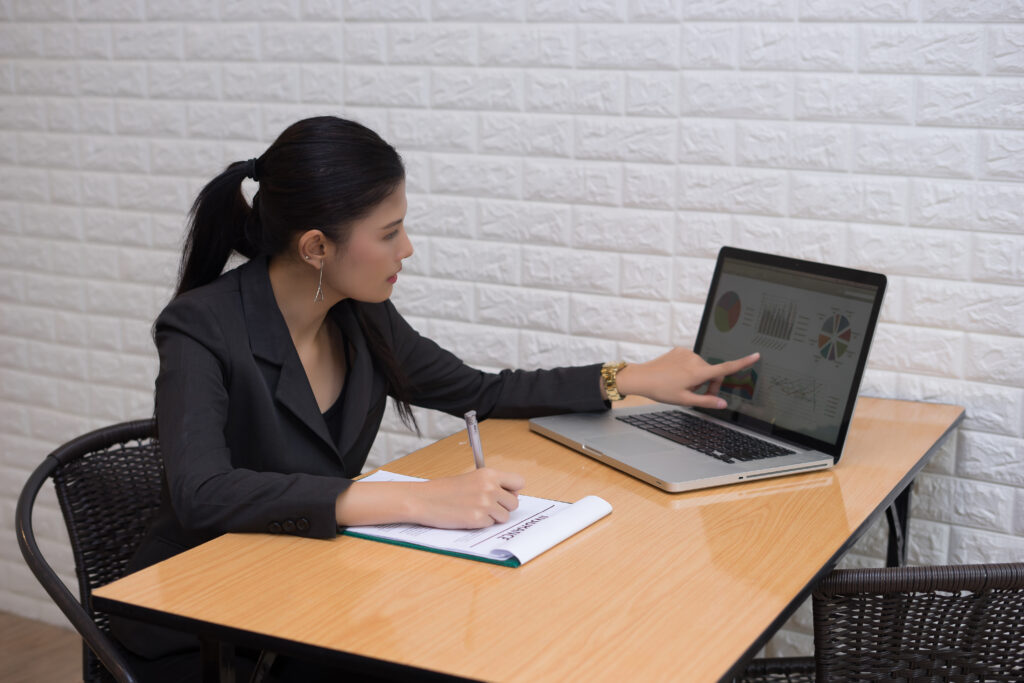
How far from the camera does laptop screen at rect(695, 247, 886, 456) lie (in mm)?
1764

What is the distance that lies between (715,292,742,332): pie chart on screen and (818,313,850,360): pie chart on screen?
0.20m

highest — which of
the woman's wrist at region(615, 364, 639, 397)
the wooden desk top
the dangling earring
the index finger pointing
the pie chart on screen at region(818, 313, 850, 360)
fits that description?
the dangling earring

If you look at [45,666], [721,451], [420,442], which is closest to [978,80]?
[721,451]

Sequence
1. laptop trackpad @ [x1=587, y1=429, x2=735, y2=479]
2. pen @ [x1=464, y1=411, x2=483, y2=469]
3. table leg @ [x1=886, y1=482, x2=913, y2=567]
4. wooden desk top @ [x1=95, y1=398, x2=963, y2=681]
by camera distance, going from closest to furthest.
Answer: wooden desk top @ [x1=95, y1=398, x2=963, y2=681]
pen @ [x1=464, y1=411, x2=483, y2=469]
laptop trackpad @ [x1=587, y1=429, x2=735, y2=479]
table leg @ [x1=886, y1=482, x2=913, y2=567]

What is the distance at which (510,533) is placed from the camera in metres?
1.41

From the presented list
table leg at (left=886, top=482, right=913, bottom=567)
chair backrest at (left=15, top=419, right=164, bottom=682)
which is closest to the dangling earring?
chair backrest at (left=15, top=419, right=164, bottom=682)

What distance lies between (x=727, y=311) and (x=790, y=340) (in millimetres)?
166

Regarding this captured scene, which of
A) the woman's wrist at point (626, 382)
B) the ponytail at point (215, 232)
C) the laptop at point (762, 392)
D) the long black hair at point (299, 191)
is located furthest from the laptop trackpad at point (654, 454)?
the ponytail at point (215, 232)

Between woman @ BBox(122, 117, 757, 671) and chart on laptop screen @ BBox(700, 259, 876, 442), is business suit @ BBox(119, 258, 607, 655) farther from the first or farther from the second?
chart on laptop screen @ BBox(700, 259, 876, 442)

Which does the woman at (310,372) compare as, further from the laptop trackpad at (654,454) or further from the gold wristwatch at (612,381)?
the laptop trackpad at (654,454)

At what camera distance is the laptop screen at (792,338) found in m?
1.76

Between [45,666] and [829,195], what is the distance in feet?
7.80

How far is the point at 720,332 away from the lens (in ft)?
6.58

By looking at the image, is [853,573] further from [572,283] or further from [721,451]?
[572,283]
